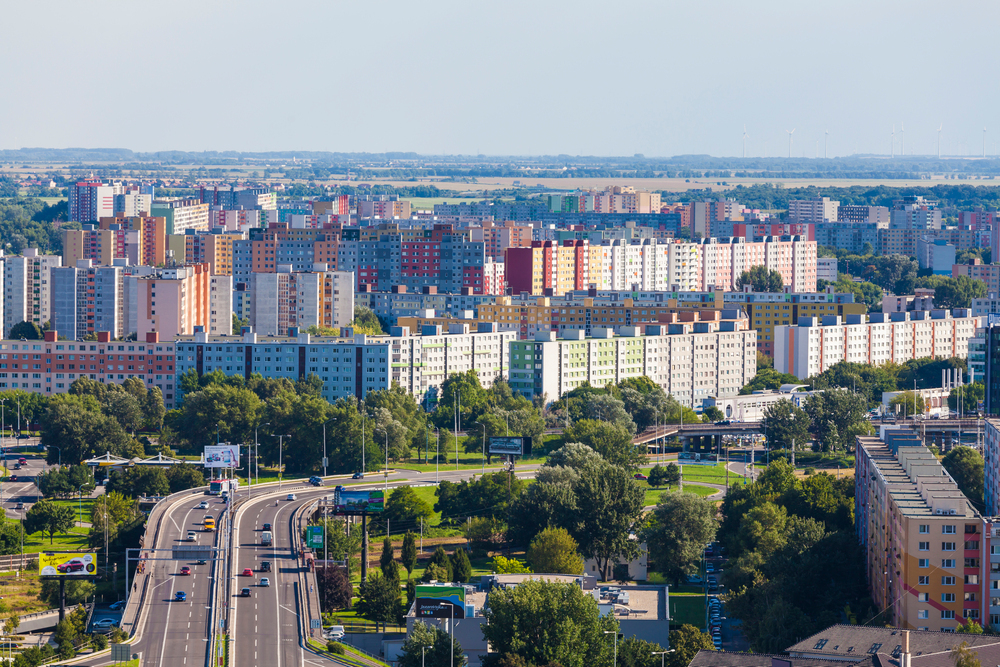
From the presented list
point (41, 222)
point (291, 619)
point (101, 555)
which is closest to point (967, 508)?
point (291, 619)

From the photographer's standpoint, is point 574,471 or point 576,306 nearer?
point 574,471

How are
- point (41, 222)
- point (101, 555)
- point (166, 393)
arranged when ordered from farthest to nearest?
point (41, 222) < point (166, 393) < point (101, 555)

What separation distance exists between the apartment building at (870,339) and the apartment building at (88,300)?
2890 centimetres

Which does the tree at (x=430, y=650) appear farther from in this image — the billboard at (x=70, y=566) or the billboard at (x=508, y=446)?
the billboard at (x=508, y=446)

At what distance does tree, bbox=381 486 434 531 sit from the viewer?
51.3 meters

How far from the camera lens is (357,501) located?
4866 cm

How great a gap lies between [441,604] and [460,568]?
582cm

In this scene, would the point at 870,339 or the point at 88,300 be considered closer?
the point at 870,339

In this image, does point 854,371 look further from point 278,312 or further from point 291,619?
point 291,619

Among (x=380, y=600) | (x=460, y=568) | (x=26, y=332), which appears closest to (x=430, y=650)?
(x=380, y=600)

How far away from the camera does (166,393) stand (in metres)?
73.4

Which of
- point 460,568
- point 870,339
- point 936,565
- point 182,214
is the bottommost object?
point 460,568

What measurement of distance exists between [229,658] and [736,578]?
11484mm

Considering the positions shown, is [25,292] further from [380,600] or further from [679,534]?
[380,600]
